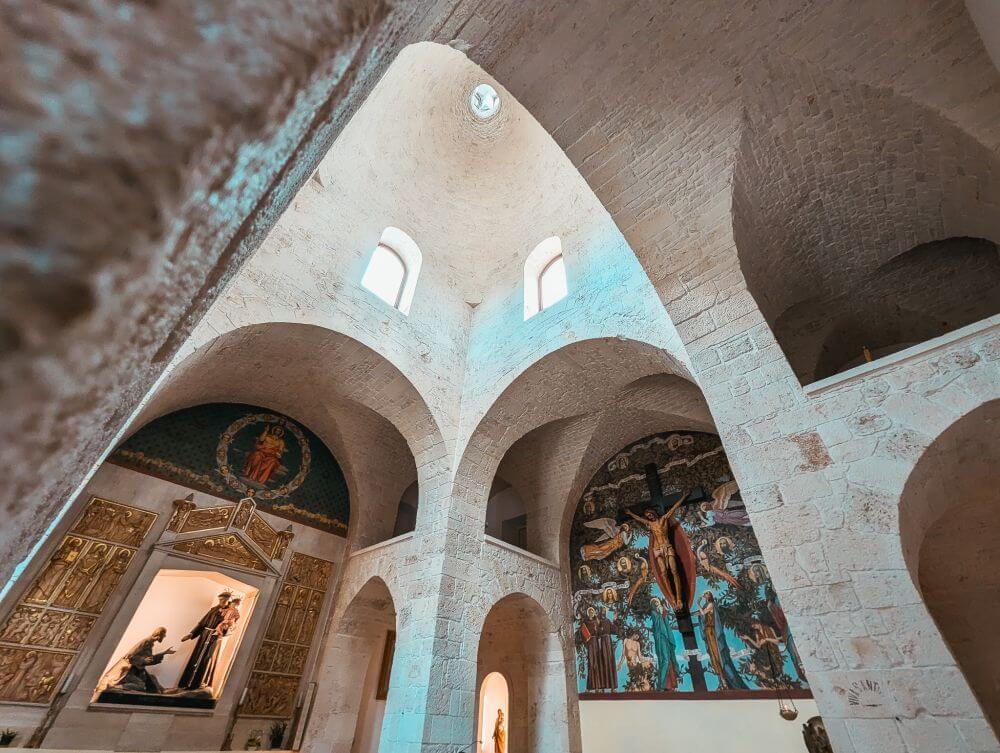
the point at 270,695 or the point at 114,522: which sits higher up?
the point at 114,522

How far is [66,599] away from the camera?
18.8 feet

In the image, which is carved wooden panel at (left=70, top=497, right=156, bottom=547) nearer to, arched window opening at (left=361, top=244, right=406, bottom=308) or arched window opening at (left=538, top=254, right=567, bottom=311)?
arched window opening at (left=361, top=244, right=406, bottom=308)

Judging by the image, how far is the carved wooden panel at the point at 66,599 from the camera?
528 centimetres

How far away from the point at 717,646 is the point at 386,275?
773 cm

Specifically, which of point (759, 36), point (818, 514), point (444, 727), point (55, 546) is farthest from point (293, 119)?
point (55, 546)

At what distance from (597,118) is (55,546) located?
26.9 feet

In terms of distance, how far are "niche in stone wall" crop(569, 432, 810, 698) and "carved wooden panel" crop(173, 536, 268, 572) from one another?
17.9 feet

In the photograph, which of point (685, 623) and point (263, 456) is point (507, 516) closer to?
point (685, 623)

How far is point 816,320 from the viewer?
6.09 m

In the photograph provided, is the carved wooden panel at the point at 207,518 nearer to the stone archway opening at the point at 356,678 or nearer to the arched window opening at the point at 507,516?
the stone archway opening at the point at 356,678

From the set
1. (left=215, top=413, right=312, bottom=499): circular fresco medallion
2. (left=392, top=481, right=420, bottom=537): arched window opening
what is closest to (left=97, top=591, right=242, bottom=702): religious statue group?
(left=215, top=413, right=312, bottom=499): circular fresco medallion

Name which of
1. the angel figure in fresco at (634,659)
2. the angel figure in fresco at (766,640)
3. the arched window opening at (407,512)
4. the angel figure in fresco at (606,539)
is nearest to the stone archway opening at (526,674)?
the angel figure in fresco at (634,659)

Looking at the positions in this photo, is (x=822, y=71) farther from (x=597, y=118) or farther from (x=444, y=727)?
(x=444, y=727)

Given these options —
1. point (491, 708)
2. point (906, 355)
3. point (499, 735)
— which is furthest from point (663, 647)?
point (906, 355)
